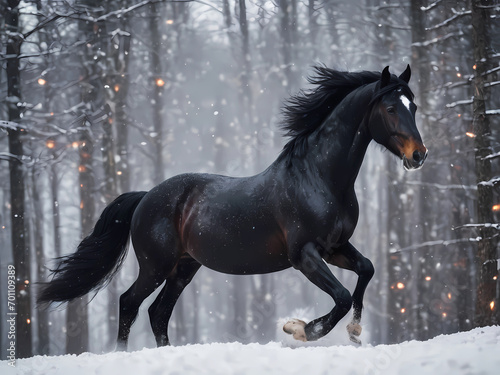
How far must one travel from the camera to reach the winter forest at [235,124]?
38.7ft

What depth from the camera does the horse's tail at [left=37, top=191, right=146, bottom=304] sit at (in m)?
7.32

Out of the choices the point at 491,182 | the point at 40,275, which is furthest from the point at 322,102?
the point at 40,275

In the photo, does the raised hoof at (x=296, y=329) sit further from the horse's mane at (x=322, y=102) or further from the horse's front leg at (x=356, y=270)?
the horse's mane at (x=322, y=102)

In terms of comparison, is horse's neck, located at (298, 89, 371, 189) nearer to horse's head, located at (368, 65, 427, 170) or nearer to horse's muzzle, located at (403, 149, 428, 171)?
horse's head, located at (368, 65, 427, 170)

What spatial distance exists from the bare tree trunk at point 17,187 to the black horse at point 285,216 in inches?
179

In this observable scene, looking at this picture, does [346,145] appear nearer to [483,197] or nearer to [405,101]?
[405,101]

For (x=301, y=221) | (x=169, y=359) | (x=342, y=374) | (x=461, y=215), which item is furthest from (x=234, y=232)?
(x=461, y=215)

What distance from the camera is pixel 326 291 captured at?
5.44 meters

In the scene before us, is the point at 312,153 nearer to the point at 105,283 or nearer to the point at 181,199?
the point at 181,199

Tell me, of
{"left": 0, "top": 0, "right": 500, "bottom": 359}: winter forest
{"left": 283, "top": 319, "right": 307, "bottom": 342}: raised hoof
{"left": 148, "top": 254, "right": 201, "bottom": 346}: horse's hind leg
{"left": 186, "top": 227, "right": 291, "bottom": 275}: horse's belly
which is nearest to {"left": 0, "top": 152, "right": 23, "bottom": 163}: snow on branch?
{"left": 0, "top": 0, "right": 500, "bottom": 359}: winter forest

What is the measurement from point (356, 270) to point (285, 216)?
84cm

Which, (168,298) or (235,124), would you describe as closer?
(168,298)

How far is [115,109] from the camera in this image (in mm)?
14930

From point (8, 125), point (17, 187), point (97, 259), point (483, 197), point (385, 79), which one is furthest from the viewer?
point (17, 187)
